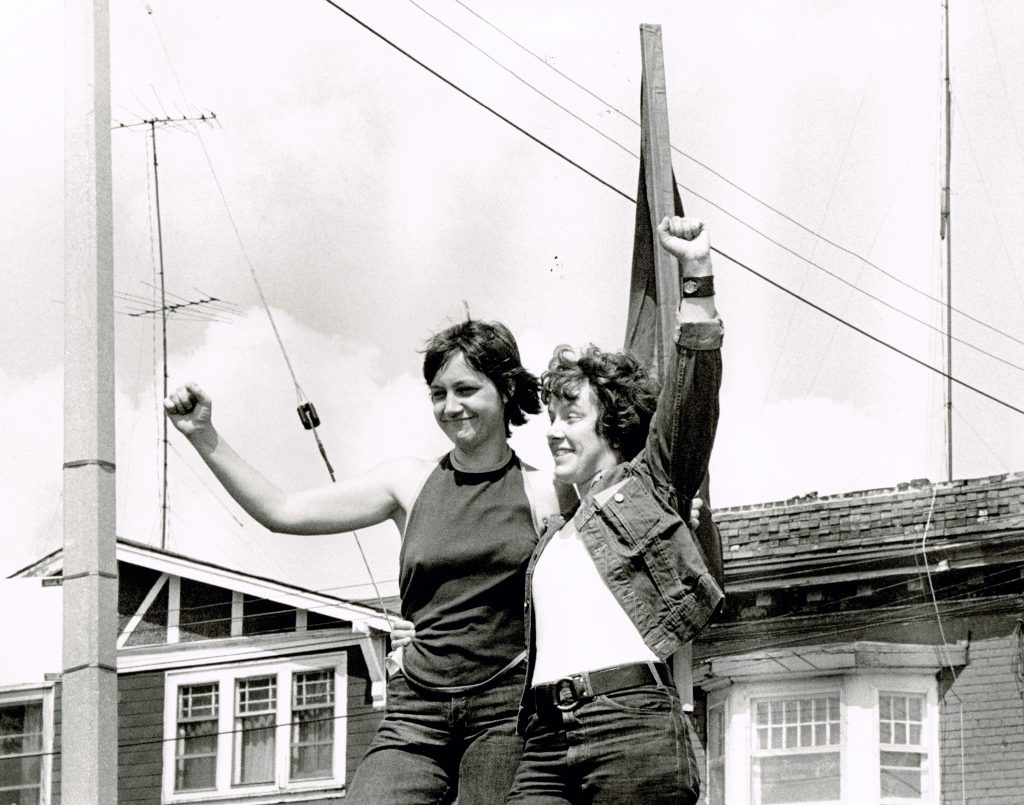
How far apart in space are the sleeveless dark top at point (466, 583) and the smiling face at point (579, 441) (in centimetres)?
19

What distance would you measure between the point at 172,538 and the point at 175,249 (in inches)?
273

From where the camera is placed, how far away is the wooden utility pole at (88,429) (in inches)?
170

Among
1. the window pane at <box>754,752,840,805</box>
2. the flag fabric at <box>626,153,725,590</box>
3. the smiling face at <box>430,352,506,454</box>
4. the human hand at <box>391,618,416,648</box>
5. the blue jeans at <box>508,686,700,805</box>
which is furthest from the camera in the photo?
the window pane at <box>754,752,840,805</box>

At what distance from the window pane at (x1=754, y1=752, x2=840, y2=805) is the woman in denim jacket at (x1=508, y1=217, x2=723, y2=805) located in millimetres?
9814

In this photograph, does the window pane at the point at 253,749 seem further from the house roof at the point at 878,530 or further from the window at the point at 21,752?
the house roof at the point at 878,530

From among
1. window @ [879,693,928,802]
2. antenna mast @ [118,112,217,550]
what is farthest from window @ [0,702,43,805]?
window @ [879,693,928,802]

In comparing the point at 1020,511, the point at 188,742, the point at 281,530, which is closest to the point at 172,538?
the point at 188,742

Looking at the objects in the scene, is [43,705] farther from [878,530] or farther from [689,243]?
[689,243]

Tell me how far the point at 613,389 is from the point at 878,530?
30.7 ft

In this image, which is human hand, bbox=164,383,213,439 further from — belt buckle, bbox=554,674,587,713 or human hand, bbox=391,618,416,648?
belt buckle, bbox=554,674,587,713

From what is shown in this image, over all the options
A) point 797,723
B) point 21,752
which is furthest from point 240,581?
point 797,723

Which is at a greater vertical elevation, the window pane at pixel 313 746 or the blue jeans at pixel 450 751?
the window pane at pixel 313 746

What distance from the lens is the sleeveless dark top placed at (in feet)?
11.2

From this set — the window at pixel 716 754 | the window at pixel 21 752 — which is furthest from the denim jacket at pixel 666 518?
the window at pixel 21 752
